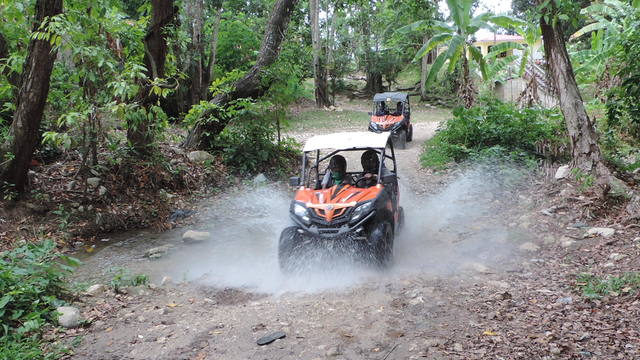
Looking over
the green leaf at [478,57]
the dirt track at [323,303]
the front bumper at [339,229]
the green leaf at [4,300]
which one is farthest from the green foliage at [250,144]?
the green leaf at [478,57]

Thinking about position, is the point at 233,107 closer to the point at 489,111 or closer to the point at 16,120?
the point at 16,120

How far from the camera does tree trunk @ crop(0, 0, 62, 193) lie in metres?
8.16

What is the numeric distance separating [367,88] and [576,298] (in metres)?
31.5

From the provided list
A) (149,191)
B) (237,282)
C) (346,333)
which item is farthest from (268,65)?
(346,333)

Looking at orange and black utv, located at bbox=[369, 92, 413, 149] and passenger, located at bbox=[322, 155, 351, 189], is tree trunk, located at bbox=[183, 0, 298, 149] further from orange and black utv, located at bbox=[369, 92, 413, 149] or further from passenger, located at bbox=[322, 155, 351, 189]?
passenger, located at bbox=[322, 155, 351, 189]

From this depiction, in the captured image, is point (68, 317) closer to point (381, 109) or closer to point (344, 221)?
point (344, 221)

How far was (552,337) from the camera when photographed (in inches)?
171

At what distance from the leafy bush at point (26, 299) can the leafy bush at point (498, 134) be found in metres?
9.51

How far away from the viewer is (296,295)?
5.94 metres

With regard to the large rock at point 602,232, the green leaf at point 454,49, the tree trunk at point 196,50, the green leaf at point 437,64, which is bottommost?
the large rock at point 602,232

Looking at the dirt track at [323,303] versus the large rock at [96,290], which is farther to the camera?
the large rock at [96,290]

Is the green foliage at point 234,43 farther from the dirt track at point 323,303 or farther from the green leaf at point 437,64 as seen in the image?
the green leaf at point 437,64

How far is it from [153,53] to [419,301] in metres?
8.11

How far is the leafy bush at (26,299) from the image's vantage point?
441 centimetres
